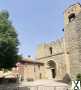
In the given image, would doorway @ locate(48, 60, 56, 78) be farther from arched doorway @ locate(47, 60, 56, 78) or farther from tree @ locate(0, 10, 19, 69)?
tree @ locate(0, 10, 19, 69)

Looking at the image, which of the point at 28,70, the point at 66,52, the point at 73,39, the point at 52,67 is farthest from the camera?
the point at 52,67

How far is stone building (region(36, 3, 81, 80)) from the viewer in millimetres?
34062

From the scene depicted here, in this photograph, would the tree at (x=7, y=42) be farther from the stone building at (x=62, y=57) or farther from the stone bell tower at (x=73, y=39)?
the stone bell tower at (x=73, y=39)

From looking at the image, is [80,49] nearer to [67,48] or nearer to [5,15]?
[67,48]

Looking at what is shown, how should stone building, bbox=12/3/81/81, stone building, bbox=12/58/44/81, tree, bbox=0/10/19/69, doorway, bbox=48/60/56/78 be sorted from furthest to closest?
doorway, bbox=48/60/56/78 < stone building, bbox=12/58/44/81 < stone building, bbox=12/3/81/81 < tree, bbox=0/10/19/69

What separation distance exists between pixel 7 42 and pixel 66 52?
14.4 m

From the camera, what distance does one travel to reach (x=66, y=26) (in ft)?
119

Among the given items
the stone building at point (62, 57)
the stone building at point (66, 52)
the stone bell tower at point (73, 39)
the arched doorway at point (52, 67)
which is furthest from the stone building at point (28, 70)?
the stone bell tower at point (73, 39)

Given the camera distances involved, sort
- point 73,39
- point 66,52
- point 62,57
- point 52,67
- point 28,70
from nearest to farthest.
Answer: point 73,39, point 66,52, point 62,57, point 28,70, point 52,67

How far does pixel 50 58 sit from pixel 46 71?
294 cm

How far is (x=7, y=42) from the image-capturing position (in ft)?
76.1

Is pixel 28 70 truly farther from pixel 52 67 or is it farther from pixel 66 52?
pixel 66 52

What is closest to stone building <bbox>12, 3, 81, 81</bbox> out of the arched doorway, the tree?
the arched doorway

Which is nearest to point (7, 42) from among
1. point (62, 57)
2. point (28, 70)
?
point (62, 57)
